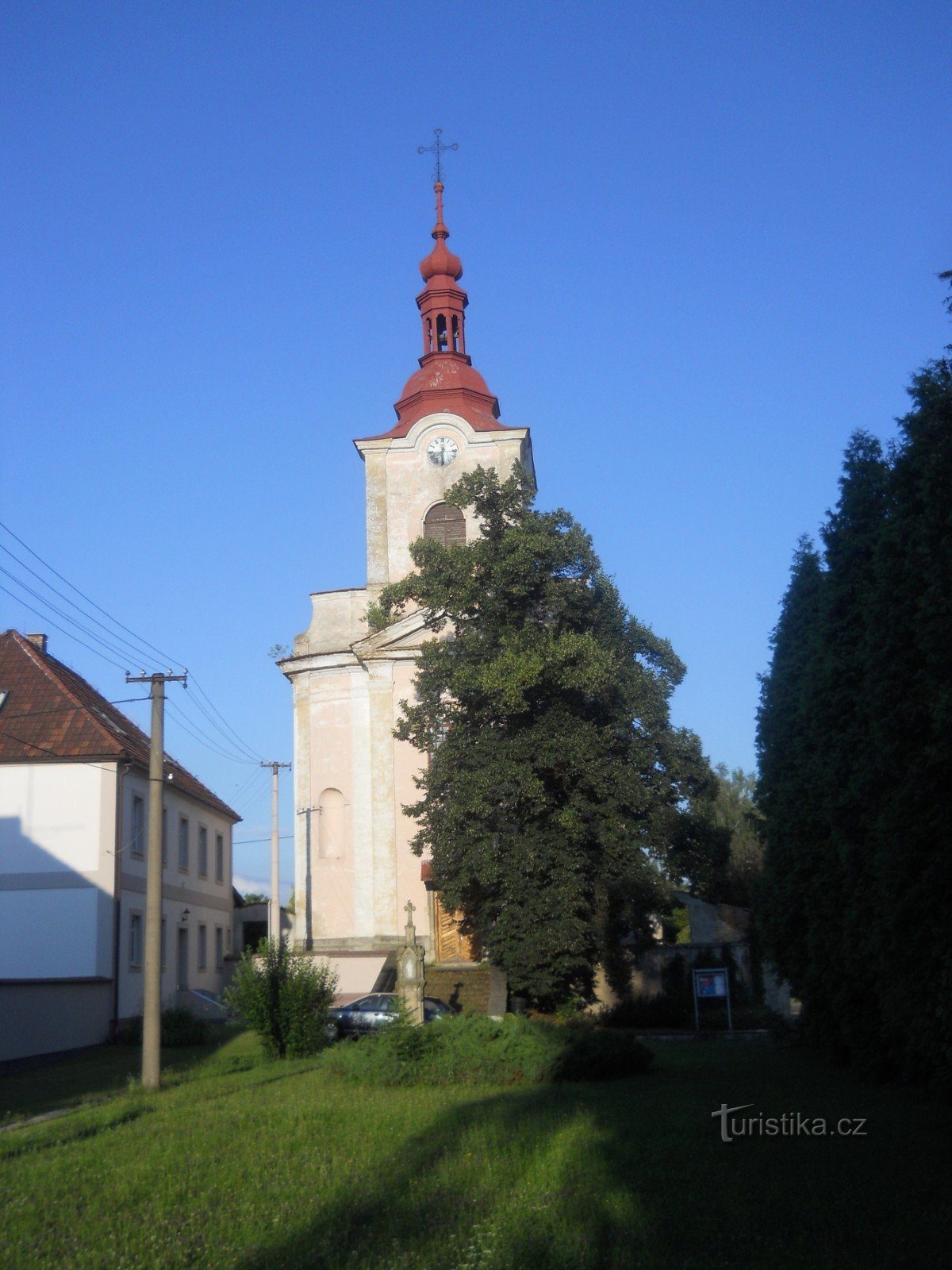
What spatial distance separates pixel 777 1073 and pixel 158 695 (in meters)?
10.7

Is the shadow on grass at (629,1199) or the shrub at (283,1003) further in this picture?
the shrub at (283,1003)

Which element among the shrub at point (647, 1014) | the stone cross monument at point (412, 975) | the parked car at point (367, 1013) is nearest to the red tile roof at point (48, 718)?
the parked car at point (367, 1013)

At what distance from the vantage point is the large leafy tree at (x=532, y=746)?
23.6 metres

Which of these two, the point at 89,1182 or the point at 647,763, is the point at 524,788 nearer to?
the point at 647,763

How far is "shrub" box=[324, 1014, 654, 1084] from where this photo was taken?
1650 cm

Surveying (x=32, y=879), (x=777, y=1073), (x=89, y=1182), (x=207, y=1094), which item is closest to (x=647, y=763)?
(x=777, y=1073)

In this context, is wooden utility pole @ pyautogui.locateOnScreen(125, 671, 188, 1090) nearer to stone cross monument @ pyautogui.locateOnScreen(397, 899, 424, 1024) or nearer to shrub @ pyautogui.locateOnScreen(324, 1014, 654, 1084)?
shrub @ pyautogui.locateOnScreen(324, 1014, 654, 1084)

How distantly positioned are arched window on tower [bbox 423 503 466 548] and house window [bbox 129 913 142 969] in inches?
508

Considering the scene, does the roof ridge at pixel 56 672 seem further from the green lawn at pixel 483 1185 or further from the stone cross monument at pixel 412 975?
the green lawn at pixel 483 1185

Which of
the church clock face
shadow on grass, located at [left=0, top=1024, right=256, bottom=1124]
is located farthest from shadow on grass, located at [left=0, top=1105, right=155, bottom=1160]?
the church clock face

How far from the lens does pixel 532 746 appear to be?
23922 millimetres

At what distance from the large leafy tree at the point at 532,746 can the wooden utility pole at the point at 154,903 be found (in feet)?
21.3

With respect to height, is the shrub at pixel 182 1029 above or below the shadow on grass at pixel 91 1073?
above

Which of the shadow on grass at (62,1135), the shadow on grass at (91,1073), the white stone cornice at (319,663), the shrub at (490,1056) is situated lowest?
the shadow on grass at (91,1073)
